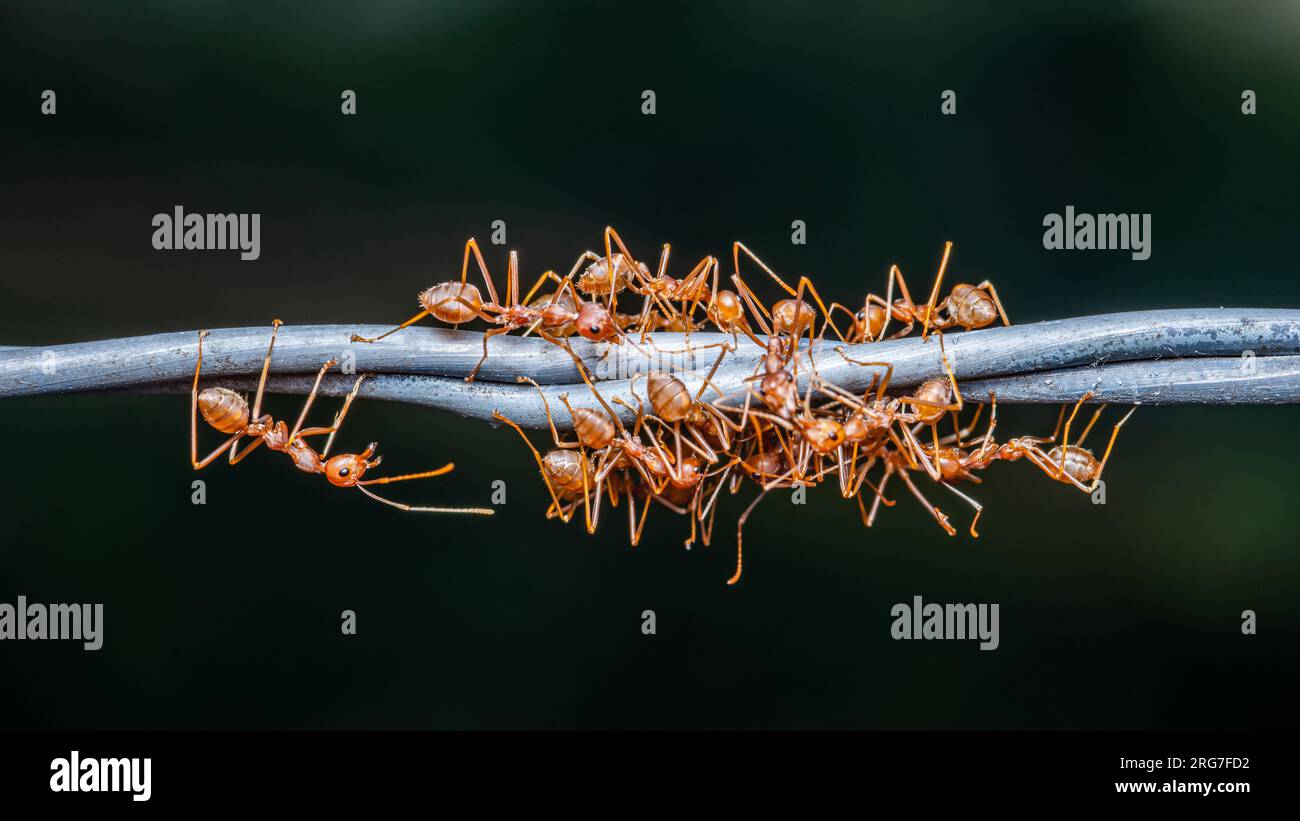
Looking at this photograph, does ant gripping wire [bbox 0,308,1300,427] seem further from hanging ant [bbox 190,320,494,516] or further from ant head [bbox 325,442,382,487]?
ant head [bbox 325,442,382,487]

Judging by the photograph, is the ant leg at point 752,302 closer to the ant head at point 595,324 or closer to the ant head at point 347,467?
the ant head at point 595,324

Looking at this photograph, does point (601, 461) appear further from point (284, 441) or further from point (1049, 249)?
point (1049, 249)

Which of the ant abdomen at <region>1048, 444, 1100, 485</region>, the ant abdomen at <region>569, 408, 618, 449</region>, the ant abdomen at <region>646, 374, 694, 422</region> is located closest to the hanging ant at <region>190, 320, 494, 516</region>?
the ant abdomen at <region>569, 408, 618, 449</region>

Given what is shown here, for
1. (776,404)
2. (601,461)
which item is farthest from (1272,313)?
(601,461)

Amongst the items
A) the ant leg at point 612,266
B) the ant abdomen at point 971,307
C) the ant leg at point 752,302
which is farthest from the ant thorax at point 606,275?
the ant abdomen at point 971,307

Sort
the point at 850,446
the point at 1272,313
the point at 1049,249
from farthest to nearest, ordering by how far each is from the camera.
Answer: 1. the point at 1049,249
2. the point at 850,446
3. the point at 1272,313

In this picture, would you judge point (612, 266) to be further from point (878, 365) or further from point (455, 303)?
point (878, 365)
